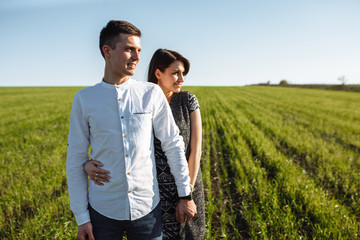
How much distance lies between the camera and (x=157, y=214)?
1.52 metres

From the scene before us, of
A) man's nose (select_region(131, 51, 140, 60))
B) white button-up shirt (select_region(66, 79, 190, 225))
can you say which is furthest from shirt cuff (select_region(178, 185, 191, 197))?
man's nose (select_region(131, 51, 140, 60))

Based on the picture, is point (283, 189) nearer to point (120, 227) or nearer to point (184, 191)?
point (184, 191)

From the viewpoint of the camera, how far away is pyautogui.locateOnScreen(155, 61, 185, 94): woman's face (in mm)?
2006

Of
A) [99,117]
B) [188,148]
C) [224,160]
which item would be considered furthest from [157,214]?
[224,160]

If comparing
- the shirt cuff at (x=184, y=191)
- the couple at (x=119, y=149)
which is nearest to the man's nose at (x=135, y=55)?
the couple at (x=119, y=149)

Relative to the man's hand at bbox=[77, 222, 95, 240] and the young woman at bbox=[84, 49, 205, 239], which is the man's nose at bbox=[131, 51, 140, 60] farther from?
the man's hand at bbox=[77, 222, 95, 240]

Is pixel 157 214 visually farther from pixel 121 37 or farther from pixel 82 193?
pixel 121 37

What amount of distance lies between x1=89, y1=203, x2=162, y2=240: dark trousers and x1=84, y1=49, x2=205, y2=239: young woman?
0.35 metres

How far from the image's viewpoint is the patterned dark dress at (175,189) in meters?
1.75

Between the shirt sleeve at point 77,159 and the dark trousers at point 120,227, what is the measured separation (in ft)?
0.25

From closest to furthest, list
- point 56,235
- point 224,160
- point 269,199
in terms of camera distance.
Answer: point 56,235 < point 269,199 < point 224,160

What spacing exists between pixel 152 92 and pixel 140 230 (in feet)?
3.15

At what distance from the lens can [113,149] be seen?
1.38m

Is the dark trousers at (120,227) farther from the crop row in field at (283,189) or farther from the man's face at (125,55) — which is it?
the crop row in field at (283,189)
